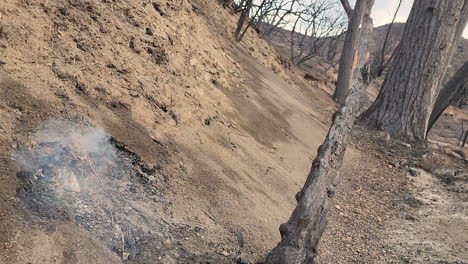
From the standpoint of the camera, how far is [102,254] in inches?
91.5

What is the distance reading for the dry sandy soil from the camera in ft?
8.16

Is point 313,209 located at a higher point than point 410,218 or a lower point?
higher

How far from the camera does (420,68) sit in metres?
7.31

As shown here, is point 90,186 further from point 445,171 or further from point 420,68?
point 420,68

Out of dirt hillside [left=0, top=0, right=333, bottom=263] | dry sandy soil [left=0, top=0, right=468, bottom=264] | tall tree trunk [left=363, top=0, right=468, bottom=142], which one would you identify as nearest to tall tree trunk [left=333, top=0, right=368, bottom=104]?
tall tree trunk [left=363, top=0, right=468, bottom=142]

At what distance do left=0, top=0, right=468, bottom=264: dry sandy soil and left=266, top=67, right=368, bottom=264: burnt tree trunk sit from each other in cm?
38

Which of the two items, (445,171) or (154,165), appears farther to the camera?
(445,171)

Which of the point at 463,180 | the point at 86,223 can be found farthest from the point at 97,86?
the point at 463,180

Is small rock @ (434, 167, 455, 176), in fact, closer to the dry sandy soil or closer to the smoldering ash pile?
the dry sandy soil

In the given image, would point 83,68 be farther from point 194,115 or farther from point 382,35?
point 382,35

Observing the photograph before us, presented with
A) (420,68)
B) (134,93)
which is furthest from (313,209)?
(420,68)

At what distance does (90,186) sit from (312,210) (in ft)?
4.17

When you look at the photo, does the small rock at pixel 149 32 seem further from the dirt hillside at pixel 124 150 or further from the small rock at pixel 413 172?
the small rock at pixel 413 172

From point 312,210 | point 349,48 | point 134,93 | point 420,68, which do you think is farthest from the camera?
point 349,48
